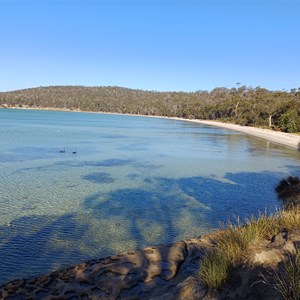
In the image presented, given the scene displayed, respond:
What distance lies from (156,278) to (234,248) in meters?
1.73

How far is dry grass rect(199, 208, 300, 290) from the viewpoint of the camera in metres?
4.92

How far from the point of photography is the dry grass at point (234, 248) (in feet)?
16.1

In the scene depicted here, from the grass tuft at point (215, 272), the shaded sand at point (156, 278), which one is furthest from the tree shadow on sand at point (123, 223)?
the grass tuft at point (215, 272)

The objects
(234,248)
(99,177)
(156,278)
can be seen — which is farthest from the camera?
(99,177)

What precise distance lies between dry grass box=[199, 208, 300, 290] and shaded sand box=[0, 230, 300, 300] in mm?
118

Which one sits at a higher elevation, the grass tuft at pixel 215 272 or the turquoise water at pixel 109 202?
the grass tuft at pixel 215 272

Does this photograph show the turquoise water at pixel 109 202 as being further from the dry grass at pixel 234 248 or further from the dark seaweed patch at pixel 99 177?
the dry grass at pixel 234 248

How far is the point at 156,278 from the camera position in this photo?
264 inches

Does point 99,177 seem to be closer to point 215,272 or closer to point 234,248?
point 234,248

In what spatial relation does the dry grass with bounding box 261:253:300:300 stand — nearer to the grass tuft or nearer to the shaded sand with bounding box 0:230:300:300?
the shaded sand with bounding box 0:230:300:300

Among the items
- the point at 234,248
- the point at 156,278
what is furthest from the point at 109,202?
the point at 234,248

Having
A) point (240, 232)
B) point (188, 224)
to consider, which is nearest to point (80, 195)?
point (188, 224)

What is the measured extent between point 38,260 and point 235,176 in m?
15.4

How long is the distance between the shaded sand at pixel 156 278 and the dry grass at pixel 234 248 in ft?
0.39
